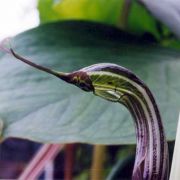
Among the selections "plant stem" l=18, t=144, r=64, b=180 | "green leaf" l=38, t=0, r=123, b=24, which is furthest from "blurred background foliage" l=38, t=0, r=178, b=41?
"plant stem" l=18, t=144, r=64, b=180

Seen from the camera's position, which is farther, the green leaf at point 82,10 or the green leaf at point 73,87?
the green leaf at point 82,10

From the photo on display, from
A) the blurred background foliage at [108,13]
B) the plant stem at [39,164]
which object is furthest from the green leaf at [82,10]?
the plant stem at [39,164]

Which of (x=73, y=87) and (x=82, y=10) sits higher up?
(x=82, y=10)

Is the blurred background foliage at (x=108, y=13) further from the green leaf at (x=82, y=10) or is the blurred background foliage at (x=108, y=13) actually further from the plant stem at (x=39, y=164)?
the plant stem at (x=39, y=164)

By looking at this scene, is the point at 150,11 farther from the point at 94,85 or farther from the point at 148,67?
the point at 94,85

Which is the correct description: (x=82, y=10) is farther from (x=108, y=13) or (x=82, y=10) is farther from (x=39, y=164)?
(x=39, y=164)

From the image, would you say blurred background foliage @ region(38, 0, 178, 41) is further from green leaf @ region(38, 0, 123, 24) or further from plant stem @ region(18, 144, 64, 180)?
plant stem @ region(18, 144, 64, 180)

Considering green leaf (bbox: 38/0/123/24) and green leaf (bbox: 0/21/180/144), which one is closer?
green leaf (bbox: 0/21/180/144)

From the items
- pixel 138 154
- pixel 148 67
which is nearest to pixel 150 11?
pixel 148 67

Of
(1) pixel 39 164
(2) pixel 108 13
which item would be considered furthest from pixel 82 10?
(1) pixel 39 164
